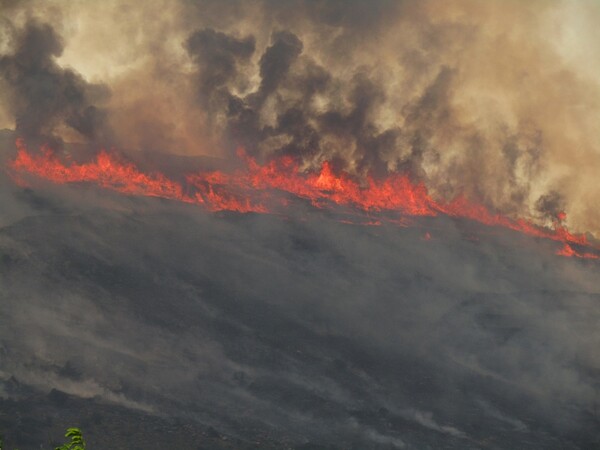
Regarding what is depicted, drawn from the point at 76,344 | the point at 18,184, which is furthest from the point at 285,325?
the point at 18,184

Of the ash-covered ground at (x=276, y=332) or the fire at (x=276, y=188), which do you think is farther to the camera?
the fire at (x=276, y=188)

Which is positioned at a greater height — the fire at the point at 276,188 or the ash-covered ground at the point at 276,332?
the fire at the point at 276,188

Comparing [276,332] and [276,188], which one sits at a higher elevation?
[276,188]

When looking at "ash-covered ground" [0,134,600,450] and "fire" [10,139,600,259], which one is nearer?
"ash-covered ground" [0,134,600,450]

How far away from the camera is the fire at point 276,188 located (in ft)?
167

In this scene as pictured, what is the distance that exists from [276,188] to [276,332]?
52.0 ft

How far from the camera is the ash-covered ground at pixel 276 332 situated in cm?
3694

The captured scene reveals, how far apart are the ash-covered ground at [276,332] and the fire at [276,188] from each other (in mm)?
2180

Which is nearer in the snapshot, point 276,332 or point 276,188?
point 276,332

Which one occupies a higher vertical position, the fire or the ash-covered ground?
the fire

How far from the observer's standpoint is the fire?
50969mm

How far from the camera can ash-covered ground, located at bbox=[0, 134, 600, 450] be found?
121 feet

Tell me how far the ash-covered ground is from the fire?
2.18m

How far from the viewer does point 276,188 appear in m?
54.4
